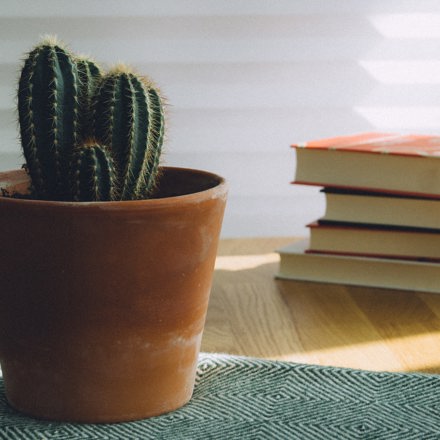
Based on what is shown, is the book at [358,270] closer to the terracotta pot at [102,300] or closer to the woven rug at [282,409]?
the woven rug at [282,409]

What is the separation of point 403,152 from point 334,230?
0.51 ft

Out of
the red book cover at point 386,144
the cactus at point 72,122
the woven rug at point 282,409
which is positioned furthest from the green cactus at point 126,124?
the red book cover at point 386,144

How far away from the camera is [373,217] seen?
1235 millimetres

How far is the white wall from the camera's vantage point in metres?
1.57

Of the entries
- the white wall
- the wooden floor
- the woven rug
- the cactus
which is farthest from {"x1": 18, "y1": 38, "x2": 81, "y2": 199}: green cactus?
the white wall

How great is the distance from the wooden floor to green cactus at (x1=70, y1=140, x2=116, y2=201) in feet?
1.02

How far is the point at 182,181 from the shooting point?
0.87m

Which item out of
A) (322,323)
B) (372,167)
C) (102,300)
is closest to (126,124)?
(102,300)

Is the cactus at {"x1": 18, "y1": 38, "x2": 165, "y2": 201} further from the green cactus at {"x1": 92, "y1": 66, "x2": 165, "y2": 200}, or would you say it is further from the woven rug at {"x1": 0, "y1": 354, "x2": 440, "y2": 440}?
the woven rug at {"x1": 0, "y1": 354, "x2": 440, "y2": 440}

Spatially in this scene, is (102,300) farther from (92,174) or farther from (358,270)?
(358,270)

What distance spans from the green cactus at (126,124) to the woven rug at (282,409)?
22 centimetres

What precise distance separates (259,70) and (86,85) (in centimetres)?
86

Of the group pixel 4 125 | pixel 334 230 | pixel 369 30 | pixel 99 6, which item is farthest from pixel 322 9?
pixel 4 125

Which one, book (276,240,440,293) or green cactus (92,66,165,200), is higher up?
green cactus (92,66,165,200)
